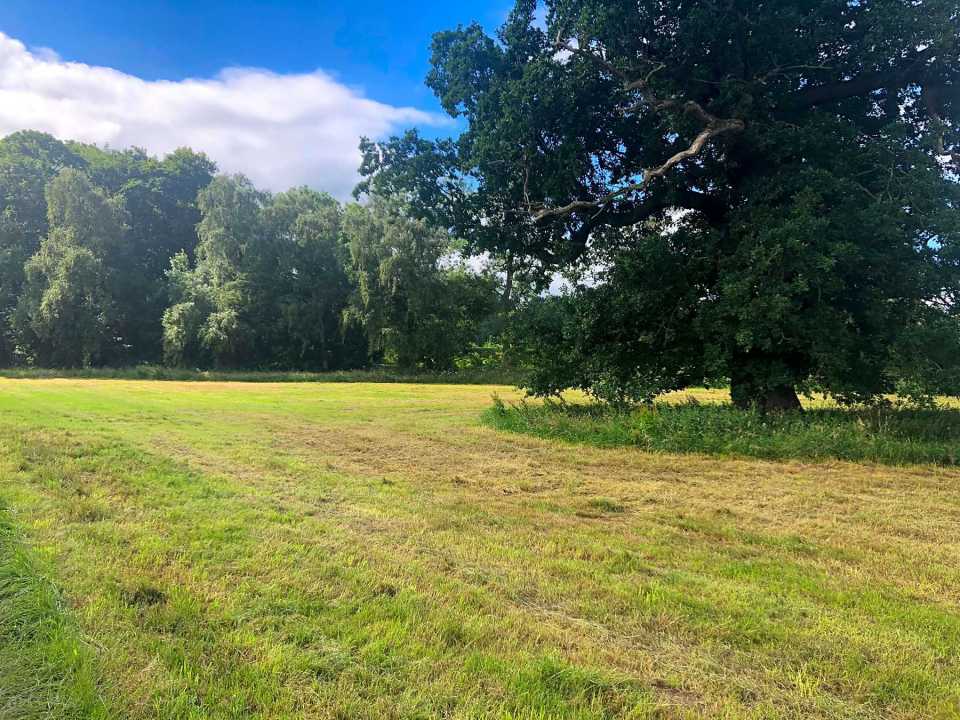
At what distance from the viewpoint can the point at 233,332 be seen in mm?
36031

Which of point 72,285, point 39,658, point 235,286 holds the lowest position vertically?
point 39,658

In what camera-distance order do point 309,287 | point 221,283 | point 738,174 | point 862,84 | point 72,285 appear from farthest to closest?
point 309,287 < point 221,283 < point 72,285 < point 738,174 < point 862,84

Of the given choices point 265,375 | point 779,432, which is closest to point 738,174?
point 779,432

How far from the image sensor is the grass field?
7.75ft

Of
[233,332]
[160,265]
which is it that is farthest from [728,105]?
[160,265]

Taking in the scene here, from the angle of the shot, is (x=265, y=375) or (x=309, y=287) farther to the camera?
(x=309, y=287)

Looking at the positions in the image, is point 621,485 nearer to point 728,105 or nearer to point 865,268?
point 865,268

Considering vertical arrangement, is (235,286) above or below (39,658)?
above

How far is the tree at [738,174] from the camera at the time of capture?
30.6ft

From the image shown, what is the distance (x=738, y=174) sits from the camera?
1202 centimetres

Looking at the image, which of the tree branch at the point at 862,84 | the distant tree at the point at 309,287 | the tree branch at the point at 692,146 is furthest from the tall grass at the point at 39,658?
the distant tree at the point at 309,287

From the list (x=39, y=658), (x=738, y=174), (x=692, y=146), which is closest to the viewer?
(x=39, y=658)

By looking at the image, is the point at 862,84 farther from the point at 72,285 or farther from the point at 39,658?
the point at 72,285

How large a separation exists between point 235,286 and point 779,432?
36.0 meters
